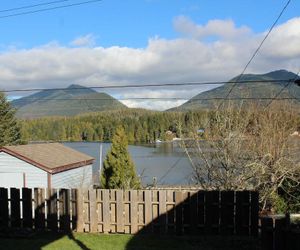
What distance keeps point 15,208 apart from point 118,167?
1197 centimetres

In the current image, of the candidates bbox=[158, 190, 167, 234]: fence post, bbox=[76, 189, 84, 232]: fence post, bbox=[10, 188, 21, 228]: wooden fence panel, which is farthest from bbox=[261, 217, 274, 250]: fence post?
bbox=[10, 188, 21, 228]: wooden fence panel

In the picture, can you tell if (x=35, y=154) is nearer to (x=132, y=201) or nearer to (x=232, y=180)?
(x=232, y=180)

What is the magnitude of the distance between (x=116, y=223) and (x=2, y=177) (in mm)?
14353

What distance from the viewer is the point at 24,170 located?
23.9m

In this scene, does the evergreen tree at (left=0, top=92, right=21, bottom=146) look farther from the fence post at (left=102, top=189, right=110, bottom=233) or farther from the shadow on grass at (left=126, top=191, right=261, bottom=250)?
the shadow on grass at (left=126, top=191, right=261, bottom=250)

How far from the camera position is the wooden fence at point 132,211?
11.2m

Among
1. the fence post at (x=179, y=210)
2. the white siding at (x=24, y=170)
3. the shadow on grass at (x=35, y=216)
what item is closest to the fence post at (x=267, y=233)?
the fence post at (x=179, y=210)

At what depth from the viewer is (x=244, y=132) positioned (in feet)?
60.1

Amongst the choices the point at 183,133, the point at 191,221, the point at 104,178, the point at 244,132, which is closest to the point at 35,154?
the point at 104,178

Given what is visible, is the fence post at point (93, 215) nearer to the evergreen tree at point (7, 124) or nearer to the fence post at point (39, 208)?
the fence post at point (39, 208)

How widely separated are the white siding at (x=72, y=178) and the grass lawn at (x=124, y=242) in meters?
12.4

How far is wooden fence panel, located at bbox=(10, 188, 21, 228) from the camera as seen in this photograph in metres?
12.2

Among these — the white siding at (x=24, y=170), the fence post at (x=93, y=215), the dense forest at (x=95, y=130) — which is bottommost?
the dense forest at (x=95, y=130)

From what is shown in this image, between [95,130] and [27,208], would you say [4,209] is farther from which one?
[95,130]
